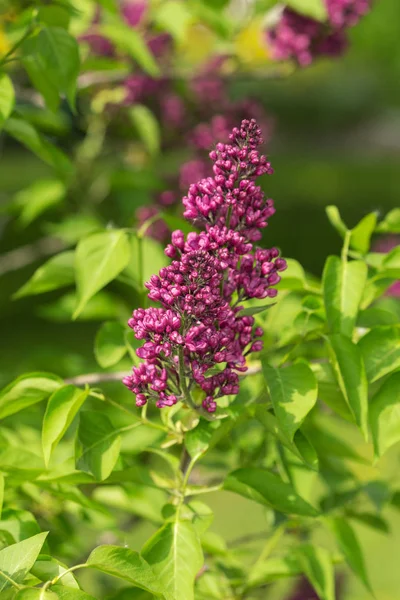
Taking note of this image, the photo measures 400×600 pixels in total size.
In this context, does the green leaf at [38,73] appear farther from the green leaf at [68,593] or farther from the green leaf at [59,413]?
Result: the green leaf at [68,593]

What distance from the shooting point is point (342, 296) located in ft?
4.50

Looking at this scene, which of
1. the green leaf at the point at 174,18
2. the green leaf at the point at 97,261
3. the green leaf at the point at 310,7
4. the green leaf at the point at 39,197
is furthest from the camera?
the green leaf at the point at 39,197

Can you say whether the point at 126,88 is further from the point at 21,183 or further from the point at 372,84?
the point at 372,84

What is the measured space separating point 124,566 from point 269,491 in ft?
1.17

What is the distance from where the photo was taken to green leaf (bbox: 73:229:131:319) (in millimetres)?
1462

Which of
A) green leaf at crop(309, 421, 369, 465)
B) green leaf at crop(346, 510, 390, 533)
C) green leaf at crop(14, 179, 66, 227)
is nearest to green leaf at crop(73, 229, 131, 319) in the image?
green leaf at crop(309, 421, 369, 465)

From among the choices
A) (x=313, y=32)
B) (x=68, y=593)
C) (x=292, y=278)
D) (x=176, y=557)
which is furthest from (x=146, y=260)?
(x=313, y=32)

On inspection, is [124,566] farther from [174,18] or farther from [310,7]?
[174,18]

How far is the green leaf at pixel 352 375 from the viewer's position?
3.92 ft

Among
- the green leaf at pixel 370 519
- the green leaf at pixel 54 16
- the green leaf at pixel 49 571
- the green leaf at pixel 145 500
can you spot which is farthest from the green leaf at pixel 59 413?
the green leaf at pixel 370 519

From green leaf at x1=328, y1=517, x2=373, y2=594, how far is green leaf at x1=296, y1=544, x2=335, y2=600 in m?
0.06

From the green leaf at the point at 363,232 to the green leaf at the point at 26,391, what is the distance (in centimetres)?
65

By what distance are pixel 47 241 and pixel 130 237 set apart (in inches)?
78.2

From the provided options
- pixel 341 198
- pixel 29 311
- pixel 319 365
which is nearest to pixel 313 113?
pixel 341 198
